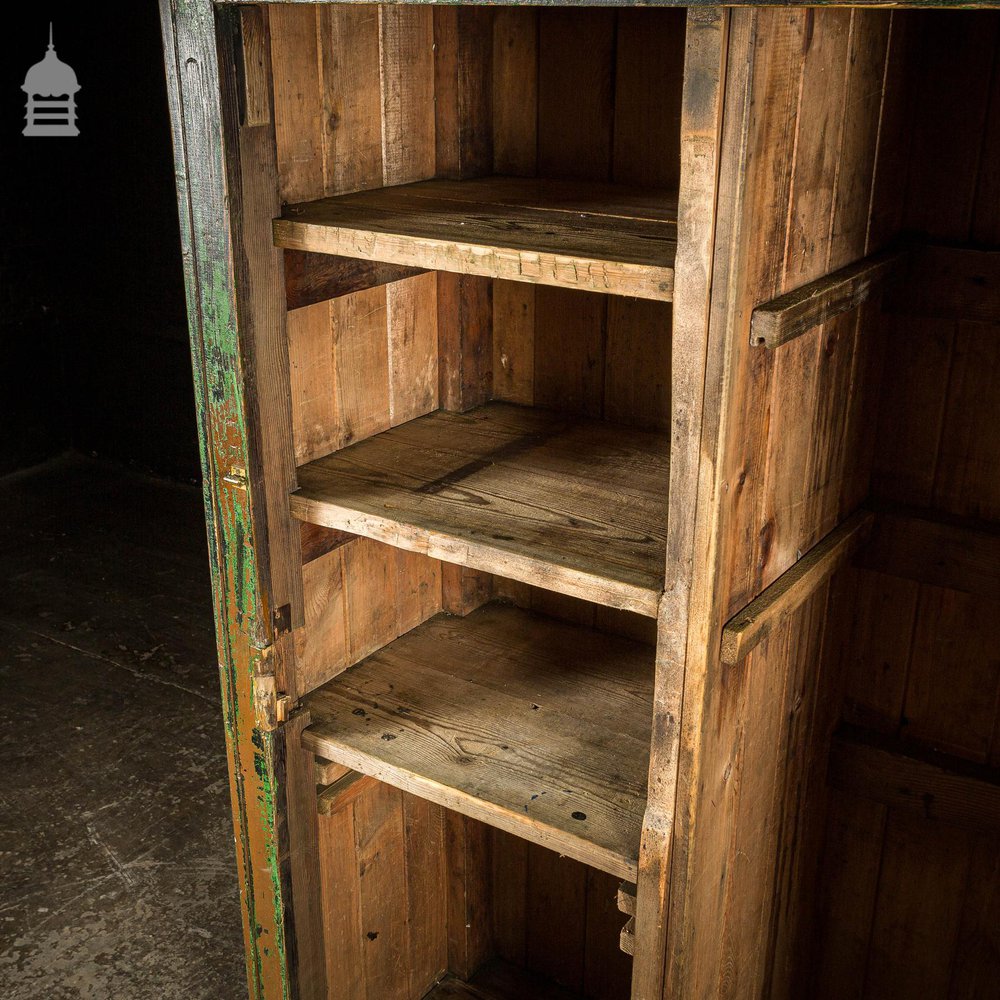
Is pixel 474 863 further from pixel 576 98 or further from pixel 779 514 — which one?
pixel 576 98

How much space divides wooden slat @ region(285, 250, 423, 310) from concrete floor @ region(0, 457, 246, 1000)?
1772 millimetres

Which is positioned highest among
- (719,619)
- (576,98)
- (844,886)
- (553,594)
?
(576,98)

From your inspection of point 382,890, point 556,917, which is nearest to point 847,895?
point 556,917

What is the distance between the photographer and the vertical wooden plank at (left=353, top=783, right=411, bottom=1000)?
2268mm

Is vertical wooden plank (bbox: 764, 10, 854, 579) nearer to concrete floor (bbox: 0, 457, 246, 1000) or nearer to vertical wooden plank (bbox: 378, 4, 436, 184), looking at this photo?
vertical wooden plank (bbox: 378, 4, 436, 184)

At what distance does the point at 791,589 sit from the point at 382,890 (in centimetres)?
116

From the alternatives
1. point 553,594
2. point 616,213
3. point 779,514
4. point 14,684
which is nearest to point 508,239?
point 616,213

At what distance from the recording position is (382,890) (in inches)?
93.0

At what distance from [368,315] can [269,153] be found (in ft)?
1.20

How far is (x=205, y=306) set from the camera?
1699 mm

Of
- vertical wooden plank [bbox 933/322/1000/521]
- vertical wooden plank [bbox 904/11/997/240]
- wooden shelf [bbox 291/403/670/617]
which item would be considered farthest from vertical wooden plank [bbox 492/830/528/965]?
vertical wooden plank [bbox 904/11/997/240]

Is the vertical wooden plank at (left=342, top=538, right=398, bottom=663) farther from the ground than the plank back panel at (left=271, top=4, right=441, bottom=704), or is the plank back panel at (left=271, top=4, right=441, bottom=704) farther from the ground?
the plank back panel at (left=271, top=4, right=441, bottom=704)

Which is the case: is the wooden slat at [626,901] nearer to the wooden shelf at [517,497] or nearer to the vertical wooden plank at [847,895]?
the wooden shelf at [517,497]
